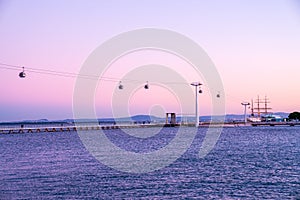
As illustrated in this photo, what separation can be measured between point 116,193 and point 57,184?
182 inches

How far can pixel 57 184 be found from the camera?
85.5ft

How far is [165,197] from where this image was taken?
21.9 metres

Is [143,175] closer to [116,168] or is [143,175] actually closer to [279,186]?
[116,168]

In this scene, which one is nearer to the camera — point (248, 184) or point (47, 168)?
point (248, 184)

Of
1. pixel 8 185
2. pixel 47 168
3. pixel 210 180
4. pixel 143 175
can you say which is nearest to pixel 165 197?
pixel 210 180

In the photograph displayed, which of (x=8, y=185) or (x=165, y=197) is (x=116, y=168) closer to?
(x=8, y=185)

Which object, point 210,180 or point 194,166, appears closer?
point 210,180

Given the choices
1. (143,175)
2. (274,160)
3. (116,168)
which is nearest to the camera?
(143,175)

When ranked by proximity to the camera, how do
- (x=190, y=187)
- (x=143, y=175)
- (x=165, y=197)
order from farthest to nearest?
(x=143, y=175)
(x=190, y=187)
(x=165, y=197)

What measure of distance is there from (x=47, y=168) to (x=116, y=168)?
527 cm

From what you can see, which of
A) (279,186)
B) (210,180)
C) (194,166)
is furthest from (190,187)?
(194,166)

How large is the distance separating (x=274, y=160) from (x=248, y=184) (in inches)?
574

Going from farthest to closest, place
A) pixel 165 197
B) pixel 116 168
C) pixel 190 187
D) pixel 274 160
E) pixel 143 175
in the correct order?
pixel 274 160
pixel 116 168
pixel 143 175
pixel 190 187
pixel 165 197

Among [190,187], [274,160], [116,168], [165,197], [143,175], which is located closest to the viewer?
[165,197]
